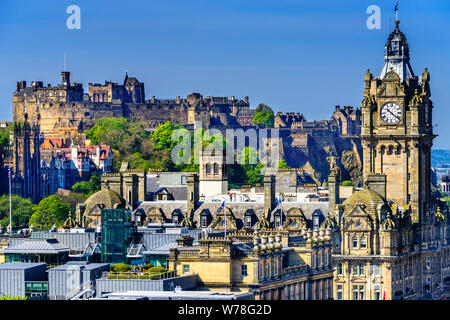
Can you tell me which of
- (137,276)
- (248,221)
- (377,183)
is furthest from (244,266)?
(377,183)

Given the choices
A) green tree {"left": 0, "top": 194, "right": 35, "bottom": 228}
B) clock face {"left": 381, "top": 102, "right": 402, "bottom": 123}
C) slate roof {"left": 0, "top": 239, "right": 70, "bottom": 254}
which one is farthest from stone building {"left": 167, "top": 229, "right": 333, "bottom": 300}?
green tree {"left": 0, "top": 194, "right": 35, "bottom": 228}

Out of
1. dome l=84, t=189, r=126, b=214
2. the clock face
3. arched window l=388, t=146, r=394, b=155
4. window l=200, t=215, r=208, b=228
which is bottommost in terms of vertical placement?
window l=200, t=215, r=208, b=228

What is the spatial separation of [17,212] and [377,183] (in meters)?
75.2

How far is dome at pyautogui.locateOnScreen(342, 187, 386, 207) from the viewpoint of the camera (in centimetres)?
10856

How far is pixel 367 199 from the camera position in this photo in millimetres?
108812

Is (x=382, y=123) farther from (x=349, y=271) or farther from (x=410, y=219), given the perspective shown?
(x=349, y=271)

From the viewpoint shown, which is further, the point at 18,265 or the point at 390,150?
the point at 390,150

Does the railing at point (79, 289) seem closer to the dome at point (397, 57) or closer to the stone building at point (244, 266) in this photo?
the stone building at point (244, 266)

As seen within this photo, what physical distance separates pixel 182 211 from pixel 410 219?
1710 centimetres

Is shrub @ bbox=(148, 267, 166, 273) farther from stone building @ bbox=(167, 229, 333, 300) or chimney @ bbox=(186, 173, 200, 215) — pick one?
chimney @ bbox=(186, 173, 200, 215)

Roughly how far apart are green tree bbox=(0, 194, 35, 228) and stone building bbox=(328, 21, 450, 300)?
6263cm

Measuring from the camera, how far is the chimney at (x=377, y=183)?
115 meters

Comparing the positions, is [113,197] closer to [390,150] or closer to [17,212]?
[390,150]

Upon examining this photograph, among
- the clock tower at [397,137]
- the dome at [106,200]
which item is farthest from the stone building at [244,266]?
the clock tower at [397,137]
